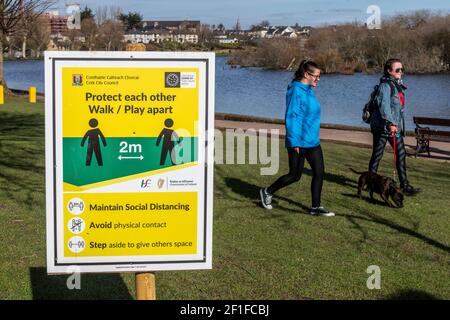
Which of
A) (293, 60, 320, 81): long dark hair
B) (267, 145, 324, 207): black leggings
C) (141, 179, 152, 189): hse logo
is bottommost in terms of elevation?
(267, 145, 324, 207): black leggings

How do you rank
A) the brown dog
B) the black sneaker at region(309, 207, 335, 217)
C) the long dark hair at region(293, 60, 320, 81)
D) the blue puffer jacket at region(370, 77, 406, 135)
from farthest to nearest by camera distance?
the blue puffer jacket at region(370, 77, 406, 135)
the brown dog
the black sneaker at region(309, 207, 335, 217)
the long dark hair at region(293, 60, 320, 81)

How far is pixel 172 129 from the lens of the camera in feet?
12.5

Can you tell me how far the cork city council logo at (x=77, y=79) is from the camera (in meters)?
3.73

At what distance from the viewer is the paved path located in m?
15.1

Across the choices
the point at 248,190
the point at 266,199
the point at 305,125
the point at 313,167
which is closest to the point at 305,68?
the point at 305,125

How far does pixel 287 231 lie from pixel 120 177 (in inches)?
151

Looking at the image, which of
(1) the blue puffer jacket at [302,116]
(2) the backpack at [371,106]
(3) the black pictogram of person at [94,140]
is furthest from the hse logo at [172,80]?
(2) the backpack at [371,106]

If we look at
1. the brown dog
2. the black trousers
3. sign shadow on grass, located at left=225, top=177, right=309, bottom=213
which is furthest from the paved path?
the brown dog

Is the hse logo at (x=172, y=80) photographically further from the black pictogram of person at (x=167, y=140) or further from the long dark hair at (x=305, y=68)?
the long dark hair at (x=305, y=68)

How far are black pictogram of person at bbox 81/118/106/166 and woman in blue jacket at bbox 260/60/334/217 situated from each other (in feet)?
14.7

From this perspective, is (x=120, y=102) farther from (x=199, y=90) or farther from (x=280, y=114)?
(x=280, y=114)

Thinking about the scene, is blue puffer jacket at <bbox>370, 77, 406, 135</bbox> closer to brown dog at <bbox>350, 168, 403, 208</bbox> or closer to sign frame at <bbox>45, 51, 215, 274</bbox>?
brown dog at <bbox>350, 168, 403, 208</bbox>

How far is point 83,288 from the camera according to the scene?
5.50 m
